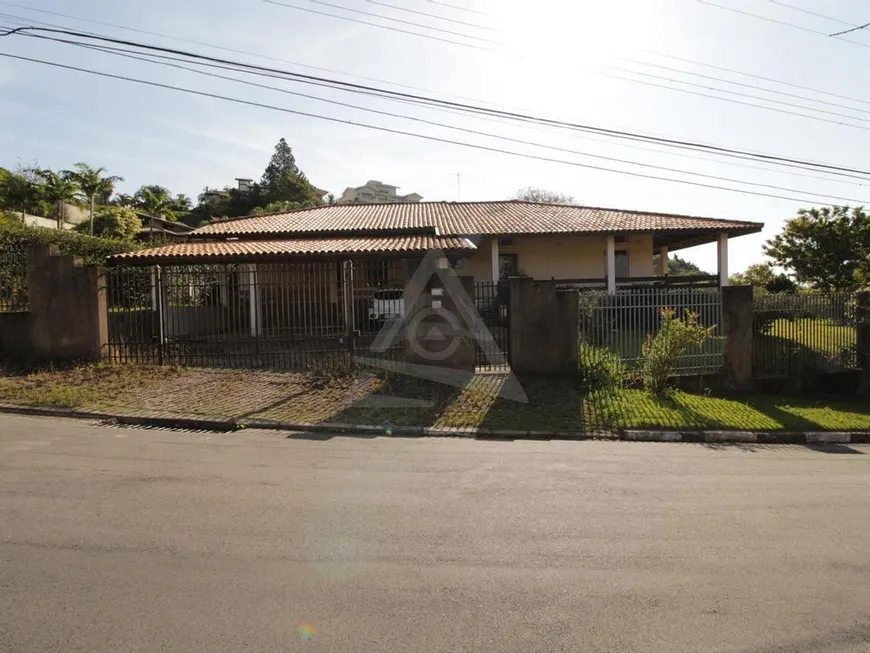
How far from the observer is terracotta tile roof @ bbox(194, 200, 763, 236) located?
18.0 m

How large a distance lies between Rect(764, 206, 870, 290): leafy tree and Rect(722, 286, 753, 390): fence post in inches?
727

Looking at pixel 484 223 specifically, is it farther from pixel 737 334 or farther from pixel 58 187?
pixel 58 187

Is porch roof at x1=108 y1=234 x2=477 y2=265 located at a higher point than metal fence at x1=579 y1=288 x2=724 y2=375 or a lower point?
higher

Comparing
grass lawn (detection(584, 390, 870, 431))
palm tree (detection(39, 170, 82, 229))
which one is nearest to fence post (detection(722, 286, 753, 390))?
grass lawn (detection(584, 390, 870, 431))

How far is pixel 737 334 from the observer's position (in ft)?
36.4

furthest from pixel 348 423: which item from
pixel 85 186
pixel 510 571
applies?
pixel 85 186

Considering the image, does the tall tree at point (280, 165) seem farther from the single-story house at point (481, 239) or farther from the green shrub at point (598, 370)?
the green shrub at point (598, 370)

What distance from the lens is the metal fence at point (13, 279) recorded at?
11320 millimetres

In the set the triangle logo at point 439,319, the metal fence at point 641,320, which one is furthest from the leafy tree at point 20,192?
the metal fence at point 641,320

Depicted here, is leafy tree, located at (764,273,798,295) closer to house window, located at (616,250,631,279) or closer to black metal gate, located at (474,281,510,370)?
house window, located at (616,250,631,279)

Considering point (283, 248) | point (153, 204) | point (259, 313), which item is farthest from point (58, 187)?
point (259, 313)

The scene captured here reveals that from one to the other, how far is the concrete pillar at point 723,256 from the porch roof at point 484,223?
0.32 m

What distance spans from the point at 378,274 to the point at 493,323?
8.97 feet

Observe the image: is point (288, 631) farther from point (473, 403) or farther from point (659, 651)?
point (473, 403)
